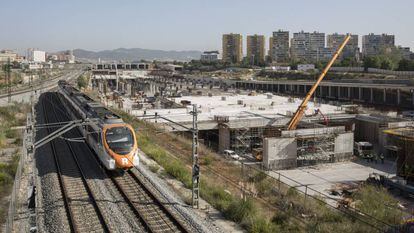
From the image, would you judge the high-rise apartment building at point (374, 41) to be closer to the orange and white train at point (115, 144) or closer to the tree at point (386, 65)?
the tree at point (386, 65)

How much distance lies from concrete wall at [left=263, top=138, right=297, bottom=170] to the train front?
44.9ft

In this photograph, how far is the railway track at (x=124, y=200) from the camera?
10.6 m

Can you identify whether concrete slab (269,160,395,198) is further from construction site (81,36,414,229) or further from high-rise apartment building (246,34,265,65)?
high-rise apartment building (246,34,265,65)

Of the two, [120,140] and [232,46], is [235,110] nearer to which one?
[120,140]

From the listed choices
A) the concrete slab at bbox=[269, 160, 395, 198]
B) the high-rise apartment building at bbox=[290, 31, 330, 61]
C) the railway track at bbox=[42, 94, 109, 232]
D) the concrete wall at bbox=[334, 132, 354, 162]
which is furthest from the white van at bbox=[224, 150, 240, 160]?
the high-rise apartment building at bbox=[290, 31, 330, 61]

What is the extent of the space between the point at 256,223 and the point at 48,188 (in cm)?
745

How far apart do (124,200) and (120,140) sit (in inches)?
116

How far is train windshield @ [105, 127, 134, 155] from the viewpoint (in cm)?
1486

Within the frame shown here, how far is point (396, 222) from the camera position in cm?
1123

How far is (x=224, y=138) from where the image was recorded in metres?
32.5

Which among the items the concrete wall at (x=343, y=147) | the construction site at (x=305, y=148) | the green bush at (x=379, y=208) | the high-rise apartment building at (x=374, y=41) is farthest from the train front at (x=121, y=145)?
the high-rise apartment building at (x=374, y=41)

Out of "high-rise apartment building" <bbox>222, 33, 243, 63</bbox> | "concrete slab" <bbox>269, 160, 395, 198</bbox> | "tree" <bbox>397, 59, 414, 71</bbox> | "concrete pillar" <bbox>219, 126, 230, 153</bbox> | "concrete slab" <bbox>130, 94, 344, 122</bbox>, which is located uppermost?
"high-rise apartment building" <bbox>222, 33, 243, 63</bbox>

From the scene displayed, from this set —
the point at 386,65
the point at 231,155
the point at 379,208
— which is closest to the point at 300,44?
the point at 386,65

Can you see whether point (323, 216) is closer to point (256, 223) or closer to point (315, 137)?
point (256, 223)
